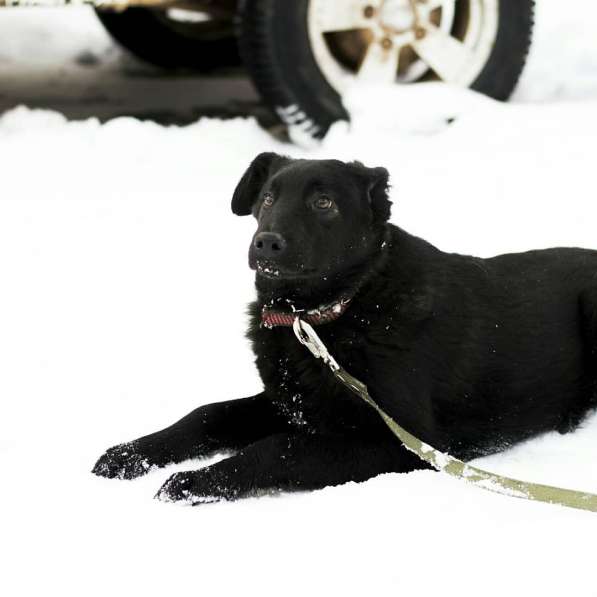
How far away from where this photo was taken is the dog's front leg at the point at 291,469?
3061 mm

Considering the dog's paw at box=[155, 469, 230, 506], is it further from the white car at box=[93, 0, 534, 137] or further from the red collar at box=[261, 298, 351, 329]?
the white car at box=[93, 0, 534, 137]

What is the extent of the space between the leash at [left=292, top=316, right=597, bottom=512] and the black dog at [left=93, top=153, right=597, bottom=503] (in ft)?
0.15

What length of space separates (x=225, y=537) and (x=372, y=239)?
3.45 feet

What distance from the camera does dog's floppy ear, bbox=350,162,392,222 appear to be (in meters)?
3.36

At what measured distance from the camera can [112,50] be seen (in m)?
9.74

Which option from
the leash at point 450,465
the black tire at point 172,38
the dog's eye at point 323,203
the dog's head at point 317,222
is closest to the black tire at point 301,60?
the black tire at point 172,38

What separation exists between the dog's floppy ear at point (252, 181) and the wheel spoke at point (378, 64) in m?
2.81

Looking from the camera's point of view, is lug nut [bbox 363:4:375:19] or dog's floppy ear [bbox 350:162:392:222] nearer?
dog's floppy ear [bbox 350:162:392:222]

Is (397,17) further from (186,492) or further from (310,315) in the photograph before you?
(186,492)

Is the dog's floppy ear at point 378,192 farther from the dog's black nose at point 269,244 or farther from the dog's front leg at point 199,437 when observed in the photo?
the dog's front leg at point 199,437

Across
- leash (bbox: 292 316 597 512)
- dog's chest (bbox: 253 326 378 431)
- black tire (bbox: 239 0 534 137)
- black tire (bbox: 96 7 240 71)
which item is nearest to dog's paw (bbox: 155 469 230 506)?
dog's chest (bbox: 253 326 378 431)

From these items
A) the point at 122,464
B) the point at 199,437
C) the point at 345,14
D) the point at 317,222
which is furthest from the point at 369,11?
the point at 122,464

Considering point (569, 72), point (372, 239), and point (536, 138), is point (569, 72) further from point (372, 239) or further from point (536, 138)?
point (372, 239)

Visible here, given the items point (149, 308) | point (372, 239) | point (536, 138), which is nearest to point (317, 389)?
point (372, 239)
